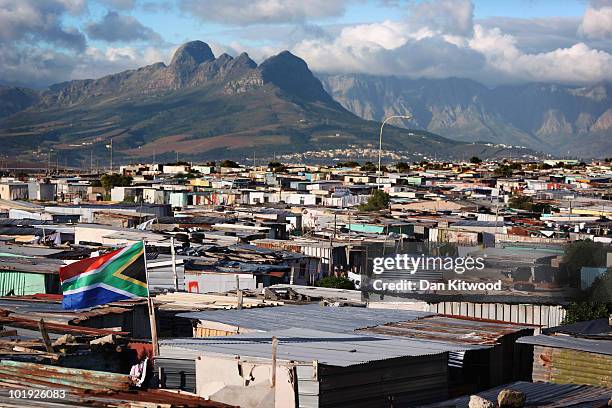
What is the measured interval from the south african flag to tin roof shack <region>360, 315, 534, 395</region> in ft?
12.4

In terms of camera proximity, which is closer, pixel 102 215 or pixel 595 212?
pixel 102 215

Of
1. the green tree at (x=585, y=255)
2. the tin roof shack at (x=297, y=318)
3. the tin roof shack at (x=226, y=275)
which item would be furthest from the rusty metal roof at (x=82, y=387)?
the tin roof shack at (x=226, y=275)

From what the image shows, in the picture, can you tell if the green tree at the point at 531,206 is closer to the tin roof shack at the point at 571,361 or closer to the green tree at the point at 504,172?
the green tree at the point at 504,172

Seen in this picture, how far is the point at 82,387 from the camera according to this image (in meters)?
11.7

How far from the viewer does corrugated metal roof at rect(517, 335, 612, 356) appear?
49.3ft

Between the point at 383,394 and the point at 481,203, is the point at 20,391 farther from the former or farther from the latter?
the point at 481,203

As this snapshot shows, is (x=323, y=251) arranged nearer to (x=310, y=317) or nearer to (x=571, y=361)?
(x=310, y=317)

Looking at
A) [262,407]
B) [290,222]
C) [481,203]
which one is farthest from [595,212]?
[262,407]

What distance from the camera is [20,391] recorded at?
11312 millimetres

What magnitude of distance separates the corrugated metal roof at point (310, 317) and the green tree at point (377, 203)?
4125cm

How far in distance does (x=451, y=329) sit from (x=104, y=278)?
557cm

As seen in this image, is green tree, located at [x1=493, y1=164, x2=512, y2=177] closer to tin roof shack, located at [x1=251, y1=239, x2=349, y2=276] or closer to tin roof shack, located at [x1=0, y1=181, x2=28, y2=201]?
tin roof shack, located at [x1=0, y1=181, x2=28, y2=201]

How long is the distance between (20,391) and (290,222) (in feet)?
131

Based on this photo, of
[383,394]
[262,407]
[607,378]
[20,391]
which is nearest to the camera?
[20,391]
